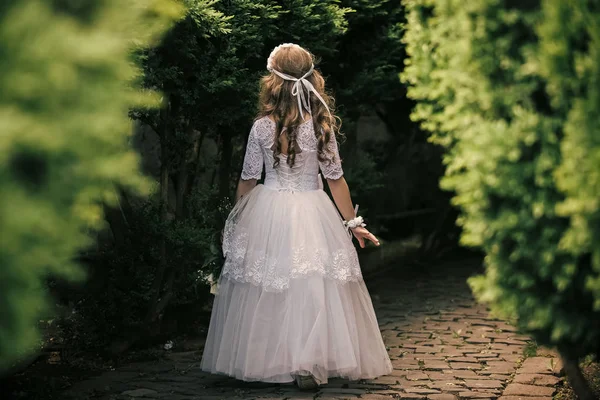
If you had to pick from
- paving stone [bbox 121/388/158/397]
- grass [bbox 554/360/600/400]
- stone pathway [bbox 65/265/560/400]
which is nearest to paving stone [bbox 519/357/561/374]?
stone pathway [bbox 65/265/560/400]

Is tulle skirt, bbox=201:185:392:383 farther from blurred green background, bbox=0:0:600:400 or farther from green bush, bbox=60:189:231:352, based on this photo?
green bush, bbox=60:189:231:352

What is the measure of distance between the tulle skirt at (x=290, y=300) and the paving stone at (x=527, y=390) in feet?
2.81

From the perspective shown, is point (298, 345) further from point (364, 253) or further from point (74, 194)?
point (364, 253)

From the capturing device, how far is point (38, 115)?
2584mm

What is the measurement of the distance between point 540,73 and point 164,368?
3962 millimetres

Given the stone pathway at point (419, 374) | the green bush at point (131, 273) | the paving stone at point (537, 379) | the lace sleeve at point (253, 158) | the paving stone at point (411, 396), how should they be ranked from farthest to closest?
1. the green bush at point (131, 273)
2. the lace sleeve at point (253, 158)
3. the paving stone at point (537, 379)
4. the stone pathway at point (419, 374)
5. the paving stone at point (411, 396)

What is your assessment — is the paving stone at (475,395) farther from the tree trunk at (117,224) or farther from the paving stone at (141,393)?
the tree trunk at (117,224)

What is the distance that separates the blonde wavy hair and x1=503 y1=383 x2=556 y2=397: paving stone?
1.84 metres

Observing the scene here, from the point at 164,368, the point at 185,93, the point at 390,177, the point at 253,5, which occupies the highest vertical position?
the point at 253,5

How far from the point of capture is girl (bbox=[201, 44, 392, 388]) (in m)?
5.58

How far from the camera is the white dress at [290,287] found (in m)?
5.57

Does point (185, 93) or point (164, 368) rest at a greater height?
point (185, 93)

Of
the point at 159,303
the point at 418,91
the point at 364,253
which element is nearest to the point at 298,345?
the point at 159,303

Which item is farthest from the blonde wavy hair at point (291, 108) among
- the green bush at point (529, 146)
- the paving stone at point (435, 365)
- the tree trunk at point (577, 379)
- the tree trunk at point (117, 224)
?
the tree trunk at point (577, 379)
